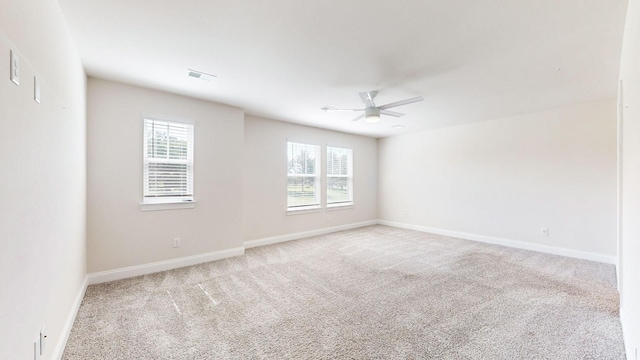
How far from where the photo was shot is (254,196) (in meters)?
5.02

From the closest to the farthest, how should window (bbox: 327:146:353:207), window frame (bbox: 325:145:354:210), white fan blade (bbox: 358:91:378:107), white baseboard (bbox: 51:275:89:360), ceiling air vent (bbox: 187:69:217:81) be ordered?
white baseboard (bbox: 51:275:89:360) < ceiling air vent (bbox: 187:69:217:81) < white fan blade (bbox: 358:91:378:107) < window frame (bbox: 325:145:354:210) < window (bbox: 327:146:353:207)

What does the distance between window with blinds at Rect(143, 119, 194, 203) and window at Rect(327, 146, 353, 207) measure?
3.22m

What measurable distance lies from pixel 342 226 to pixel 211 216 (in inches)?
131

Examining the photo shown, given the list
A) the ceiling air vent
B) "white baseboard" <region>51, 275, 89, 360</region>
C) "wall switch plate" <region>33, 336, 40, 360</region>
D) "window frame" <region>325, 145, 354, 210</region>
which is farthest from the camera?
"window frame" <region>325, 145, 354, 210</region>

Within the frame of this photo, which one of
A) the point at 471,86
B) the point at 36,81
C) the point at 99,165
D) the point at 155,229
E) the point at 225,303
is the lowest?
Answer: the point at 225,303

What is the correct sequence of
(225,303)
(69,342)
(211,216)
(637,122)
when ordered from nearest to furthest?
(637,122)
(69,342)
(225,303)
(211,216)

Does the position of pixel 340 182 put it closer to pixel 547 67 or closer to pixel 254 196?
pixel 254 196

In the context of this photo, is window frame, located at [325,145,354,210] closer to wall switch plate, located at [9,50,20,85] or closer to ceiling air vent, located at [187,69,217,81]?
ceiling air vent, located at [187,69,217,81]

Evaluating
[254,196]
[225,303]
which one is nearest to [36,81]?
[225,303]

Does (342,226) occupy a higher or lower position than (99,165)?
lower

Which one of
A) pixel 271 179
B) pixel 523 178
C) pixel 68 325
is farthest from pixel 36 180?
pixel 523 178

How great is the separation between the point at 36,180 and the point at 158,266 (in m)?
2.51

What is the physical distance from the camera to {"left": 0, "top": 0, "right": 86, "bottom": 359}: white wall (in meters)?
1.14

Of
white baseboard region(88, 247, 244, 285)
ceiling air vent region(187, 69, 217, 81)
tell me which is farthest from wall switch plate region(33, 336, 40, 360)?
ceiling air vent region(187, 69, 217, 81)
